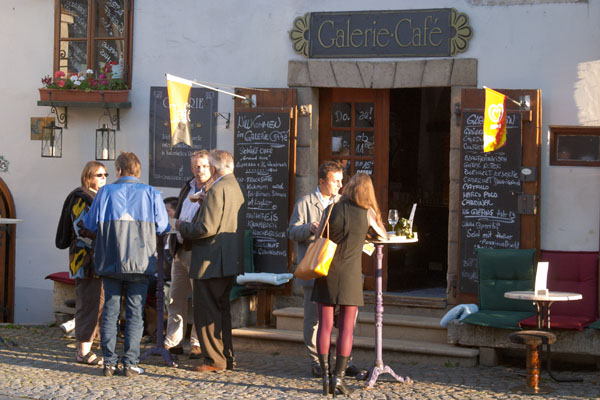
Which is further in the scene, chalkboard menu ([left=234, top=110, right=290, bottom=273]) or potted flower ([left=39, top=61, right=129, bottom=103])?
potted flower ([left=39, top=61, right=129, bottom=103])

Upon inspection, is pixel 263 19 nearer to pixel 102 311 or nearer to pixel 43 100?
pixel 43 100

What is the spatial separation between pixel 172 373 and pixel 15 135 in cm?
442

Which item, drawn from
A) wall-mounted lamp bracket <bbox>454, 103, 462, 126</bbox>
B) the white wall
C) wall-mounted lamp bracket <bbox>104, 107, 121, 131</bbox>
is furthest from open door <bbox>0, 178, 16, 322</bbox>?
wall-mounted lamp bracket <bbox>454, 103, 462, 126</bbox>

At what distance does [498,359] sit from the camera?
25.2 ft

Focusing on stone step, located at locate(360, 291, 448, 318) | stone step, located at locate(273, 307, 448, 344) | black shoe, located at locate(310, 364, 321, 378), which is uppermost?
stone step, located at locate(360, 291, 448, 318)

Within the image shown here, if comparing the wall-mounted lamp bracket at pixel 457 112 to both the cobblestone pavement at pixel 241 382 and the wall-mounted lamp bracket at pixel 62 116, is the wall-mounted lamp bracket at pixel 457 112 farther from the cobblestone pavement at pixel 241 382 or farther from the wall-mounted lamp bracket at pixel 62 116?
the wall-mounted lamp bracket at pixel 62 116

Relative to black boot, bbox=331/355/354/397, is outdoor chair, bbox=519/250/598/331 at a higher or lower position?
higher

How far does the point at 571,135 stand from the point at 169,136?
13.4ft

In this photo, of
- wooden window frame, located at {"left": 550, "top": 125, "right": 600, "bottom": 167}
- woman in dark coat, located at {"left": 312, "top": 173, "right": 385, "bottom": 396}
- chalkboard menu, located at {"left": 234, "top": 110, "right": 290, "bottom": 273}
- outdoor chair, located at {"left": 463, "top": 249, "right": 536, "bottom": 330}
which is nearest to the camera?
woman in dark coat, located at {"left": 312, "top": 173, "right": 385, "bottom": 396}

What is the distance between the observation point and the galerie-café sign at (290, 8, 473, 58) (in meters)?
8.60

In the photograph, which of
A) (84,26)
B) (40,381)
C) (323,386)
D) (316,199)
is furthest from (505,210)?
(84,26)

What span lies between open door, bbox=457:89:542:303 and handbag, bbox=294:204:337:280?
2.59m

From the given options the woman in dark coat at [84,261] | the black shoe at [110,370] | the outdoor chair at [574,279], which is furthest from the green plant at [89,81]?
the outdoor chair at [574,279]

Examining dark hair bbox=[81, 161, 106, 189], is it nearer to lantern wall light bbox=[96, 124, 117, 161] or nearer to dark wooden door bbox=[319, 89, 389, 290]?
lantern wall light bbox=[96, 124, 117, 161]
